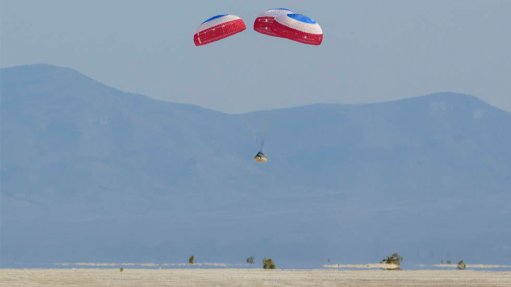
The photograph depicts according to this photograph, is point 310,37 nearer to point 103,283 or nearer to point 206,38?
point 206,38

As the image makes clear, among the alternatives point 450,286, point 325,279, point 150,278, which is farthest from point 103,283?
point 450,286

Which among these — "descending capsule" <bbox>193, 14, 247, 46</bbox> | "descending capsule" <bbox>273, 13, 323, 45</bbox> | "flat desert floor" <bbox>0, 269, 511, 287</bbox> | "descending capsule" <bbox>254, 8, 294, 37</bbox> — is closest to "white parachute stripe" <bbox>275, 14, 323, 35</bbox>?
"descending capsule" <bbox>273, 13, 323, 45</bbox>

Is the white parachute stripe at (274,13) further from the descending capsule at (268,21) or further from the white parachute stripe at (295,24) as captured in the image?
the white parachute stripe at (295,24)

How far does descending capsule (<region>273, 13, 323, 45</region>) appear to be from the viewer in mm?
→ 62812

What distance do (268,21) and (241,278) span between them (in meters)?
13.2

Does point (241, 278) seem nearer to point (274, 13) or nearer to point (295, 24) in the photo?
point (295, 24)

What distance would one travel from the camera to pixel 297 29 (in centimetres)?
6288

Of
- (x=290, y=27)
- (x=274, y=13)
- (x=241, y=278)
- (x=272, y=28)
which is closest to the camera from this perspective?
(x=241, y=278)

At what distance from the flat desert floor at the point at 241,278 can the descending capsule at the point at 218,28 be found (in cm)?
1226

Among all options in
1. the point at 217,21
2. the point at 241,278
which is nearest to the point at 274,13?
the point at 217,21

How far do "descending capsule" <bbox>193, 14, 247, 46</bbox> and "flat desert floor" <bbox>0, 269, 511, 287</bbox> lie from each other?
1226 cm

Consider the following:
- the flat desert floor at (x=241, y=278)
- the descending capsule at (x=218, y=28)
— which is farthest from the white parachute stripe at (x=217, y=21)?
the flat desert floor at (x=241, y=278)

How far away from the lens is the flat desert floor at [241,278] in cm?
5688

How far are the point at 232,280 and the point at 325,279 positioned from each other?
5.14m
